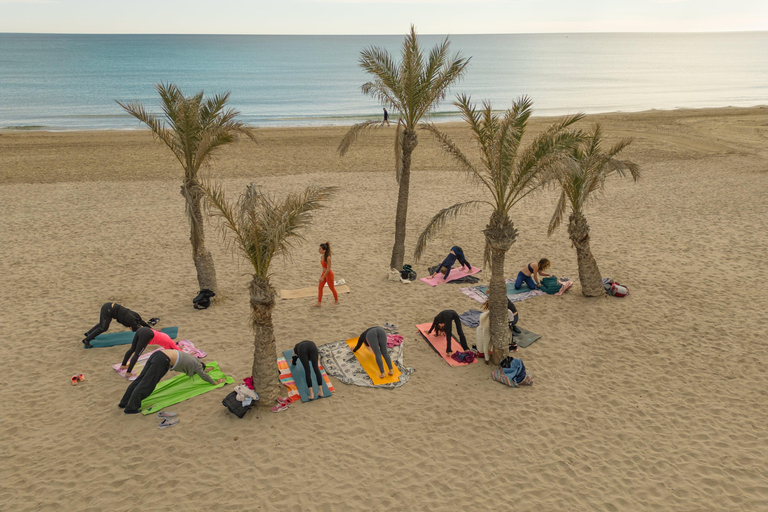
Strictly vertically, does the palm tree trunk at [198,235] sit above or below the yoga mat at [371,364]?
above

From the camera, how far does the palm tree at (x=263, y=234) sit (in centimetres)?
774

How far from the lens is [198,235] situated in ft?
38.4

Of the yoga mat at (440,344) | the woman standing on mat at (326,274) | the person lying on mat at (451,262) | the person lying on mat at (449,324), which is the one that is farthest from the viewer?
the person lying on mat at (451,262)

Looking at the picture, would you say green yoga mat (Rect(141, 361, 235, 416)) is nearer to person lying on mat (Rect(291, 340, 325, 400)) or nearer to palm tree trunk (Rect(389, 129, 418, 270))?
person lying on mat (Rect(291, 340, 325, 400))

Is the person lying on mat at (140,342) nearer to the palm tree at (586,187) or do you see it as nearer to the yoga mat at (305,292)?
the yoga mat at (305,292)

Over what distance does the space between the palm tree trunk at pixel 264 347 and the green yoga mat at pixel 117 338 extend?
3.23m

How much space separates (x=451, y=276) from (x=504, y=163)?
5.28 m

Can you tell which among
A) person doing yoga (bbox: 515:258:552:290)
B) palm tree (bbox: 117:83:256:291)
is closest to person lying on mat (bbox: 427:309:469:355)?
person doing yoga (bbox: 515:258:552:290)

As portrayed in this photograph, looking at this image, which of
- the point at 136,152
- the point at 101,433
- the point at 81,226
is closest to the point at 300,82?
the point at 136,152

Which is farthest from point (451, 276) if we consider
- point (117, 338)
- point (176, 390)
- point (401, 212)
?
point (117, 338)

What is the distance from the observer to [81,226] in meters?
17.4

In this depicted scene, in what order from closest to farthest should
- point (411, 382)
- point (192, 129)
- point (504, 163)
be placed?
point (504, 163)
point (411, 382)
point (192, 129)

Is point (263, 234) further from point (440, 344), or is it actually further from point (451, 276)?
point (451, 276)

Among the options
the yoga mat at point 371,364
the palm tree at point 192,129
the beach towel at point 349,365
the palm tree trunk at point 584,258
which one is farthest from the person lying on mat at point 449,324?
the palm tree at point 192,129
